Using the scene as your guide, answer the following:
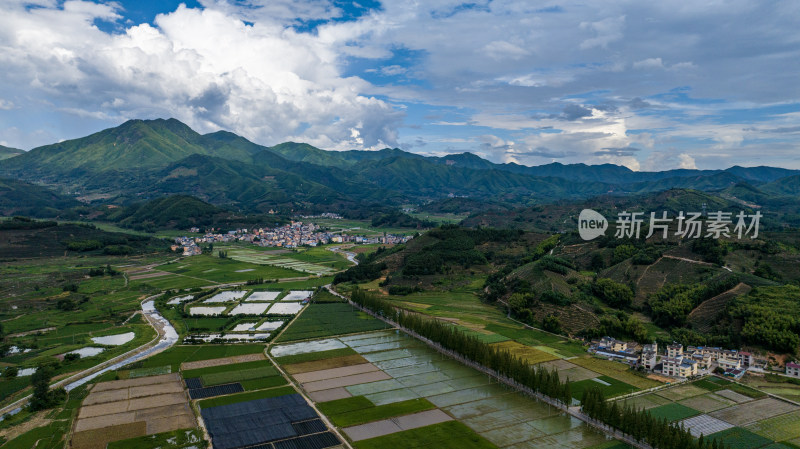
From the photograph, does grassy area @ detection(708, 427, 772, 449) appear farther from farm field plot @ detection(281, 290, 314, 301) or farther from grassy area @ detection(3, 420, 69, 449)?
farm field plot @ detection(281, 290, 314, 301)

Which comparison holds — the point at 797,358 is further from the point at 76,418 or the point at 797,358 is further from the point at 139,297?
the point at 139,297

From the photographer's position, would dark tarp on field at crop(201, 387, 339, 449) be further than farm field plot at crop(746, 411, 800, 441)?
No

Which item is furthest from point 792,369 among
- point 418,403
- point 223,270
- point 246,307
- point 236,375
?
point 223,270

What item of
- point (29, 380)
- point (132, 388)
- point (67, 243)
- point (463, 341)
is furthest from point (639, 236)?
point (67, 243)

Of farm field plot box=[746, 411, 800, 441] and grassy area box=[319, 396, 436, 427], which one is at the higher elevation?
farm field plot box=[746, 411, 800, 441]

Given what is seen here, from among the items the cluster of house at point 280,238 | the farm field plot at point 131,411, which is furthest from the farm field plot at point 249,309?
the cluster of house at point 280,238

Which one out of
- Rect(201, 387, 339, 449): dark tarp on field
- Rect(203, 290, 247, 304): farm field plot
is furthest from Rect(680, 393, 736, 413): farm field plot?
Rect(203, 290, 247, 304): farm field plot

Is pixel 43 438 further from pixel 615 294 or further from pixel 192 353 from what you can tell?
pixel 615 294
